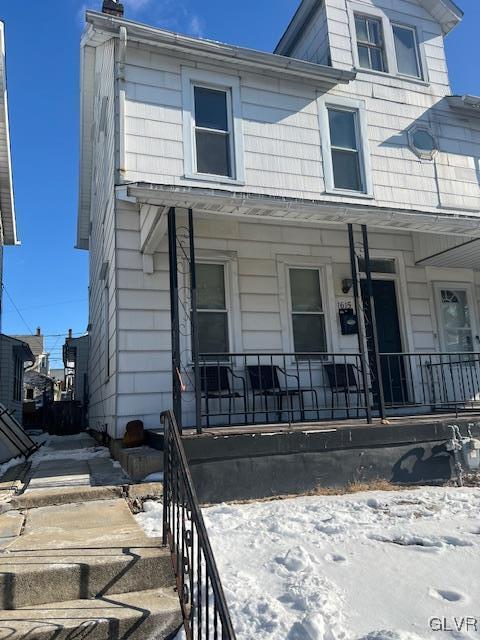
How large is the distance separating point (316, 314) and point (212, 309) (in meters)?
1.57

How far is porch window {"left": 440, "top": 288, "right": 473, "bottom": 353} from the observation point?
7957 mm

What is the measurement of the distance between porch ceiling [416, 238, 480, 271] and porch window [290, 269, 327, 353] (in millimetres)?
1822

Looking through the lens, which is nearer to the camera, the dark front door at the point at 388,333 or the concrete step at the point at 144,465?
the concrete step at the point at 144,465

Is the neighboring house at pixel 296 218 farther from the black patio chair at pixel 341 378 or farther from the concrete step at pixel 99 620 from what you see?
the concrete step at pixel 99 620

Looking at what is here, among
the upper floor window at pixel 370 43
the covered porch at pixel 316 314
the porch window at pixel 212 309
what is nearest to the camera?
the covered porch at pixel 316 314

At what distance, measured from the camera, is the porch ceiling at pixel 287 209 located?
16.1ft

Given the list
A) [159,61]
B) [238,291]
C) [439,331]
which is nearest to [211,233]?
[238,291]

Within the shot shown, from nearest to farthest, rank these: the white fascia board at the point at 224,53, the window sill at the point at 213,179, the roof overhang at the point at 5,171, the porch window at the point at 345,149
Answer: the white fascia board at the point at 224,53
the window sill at the point at 213,179
the porch window at the point at 345,149
the roof overhang at the point at 5,171

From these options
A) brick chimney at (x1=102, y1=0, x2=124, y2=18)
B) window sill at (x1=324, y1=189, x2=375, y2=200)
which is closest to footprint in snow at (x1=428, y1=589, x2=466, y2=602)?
window sill at (x1=324, y1=189, x2=375, y2=200)

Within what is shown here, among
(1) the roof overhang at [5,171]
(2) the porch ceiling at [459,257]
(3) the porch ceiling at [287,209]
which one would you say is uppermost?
(1) the roof overhang at [5,171]

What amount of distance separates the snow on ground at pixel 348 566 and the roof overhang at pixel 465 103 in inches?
266

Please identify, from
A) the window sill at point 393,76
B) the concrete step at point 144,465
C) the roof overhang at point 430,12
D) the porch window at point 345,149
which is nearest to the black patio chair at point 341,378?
the porch window at point 345,149

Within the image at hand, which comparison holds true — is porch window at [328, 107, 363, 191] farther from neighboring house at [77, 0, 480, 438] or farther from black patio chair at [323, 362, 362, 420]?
black patio chair at [323, 362, 362, 420]

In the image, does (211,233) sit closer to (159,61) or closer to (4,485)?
(159,61)
